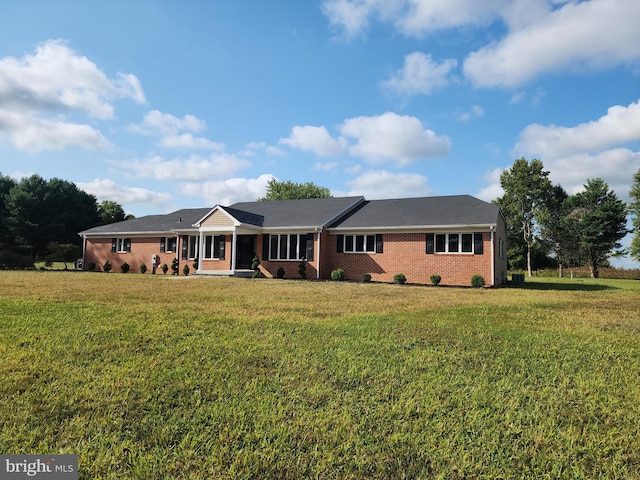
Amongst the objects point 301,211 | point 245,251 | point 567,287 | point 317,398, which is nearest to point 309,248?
point 301,211

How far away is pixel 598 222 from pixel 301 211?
26.9 metres

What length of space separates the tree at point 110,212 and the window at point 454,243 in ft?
136

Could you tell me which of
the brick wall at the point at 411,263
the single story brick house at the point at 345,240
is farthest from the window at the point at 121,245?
the brick wall at the point at 411,263

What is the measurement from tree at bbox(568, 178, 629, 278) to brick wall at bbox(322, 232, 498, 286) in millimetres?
21729

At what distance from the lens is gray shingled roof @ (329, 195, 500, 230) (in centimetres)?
1883

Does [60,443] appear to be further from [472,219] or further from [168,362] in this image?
[472,219]

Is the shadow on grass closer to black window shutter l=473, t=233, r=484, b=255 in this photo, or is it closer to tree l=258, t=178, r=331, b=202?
black window shutter l=473, t=233, r=484, b=255

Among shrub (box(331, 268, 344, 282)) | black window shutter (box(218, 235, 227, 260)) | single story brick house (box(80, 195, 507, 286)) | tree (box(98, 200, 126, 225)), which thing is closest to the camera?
single story brick house (box(80, 195, 507, 286))

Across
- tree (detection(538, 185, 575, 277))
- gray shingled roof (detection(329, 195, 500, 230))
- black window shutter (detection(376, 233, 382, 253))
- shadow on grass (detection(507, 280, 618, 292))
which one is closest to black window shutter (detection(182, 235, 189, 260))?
gray shingled roof (detection(329, 195, 500, 230))

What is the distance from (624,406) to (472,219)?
50.7 ft

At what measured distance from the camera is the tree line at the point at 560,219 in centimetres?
3359

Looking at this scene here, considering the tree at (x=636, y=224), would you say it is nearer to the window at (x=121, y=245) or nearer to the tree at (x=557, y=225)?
the tree at (x=557, y=225)

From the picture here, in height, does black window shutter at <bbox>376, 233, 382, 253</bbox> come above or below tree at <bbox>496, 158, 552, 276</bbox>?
below

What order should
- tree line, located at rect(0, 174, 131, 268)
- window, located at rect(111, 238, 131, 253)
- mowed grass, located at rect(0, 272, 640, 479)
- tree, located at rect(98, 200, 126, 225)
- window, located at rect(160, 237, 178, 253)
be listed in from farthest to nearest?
tree, located at rect(98, 200, 126, 225), tree line, located at rect(0, 174, 131, 268), window, located at rect(111, 238, 131, 253), window, located at rect(160, 237, 178, 253), mowed grass, located at rect(0, 272, 640, 479)
